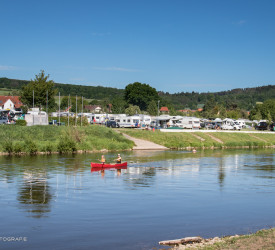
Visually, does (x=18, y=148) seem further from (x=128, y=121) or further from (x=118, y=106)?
(x=118, y=106)

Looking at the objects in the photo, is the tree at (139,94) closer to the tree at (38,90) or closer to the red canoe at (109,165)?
the tree at (38,90)

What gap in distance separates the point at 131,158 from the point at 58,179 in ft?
58.0

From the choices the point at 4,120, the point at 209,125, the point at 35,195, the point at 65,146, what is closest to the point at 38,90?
the point at 4,120

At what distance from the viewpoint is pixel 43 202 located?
79.4ft

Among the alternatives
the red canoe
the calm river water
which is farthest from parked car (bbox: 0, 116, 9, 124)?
the red canoe

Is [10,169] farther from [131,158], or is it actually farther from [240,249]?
[240,249]

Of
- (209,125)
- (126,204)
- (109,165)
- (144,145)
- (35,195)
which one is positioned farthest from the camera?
(209,125)

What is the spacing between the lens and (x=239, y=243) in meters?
15.1

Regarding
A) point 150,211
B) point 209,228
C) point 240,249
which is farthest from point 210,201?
point 240,249

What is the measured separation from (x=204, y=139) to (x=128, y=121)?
895 inches

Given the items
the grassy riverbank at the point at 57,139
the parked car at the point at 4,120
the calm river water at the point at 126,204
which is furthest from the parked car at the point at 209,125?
the calm river water at the point at 126,204

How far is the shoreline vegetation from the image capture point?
5359cm

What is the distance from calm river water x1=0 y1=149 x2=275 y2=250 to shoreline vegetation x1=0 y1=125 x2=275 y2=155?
11.4 meters

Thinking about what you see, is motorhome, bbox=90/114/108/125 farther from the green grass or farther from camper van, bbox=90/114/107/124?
the green grass
